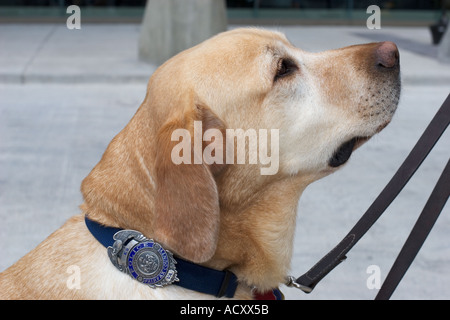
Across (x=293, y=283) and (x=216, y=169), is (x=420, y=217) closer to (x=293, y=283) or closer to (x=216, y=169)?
(x=293, y=283)

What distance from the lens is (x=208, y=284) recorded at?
2473 mm

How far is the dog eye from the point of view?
2762mm

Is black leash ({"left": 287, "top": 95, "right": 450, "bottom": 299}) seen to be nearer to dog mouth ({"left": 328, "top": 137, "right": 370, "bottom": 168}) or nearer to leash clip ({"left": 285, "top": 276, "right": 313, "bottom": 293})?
leash clip ({"left": 285, "top": 276, "right": 313, "bottom": 293})

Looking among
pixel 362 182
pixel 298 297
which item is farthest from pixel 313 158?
pixel 362 182

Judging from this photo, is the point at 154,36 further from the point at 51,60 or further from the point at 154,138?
the point at 154,138

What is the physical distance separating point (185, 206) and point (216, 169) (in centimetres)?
27

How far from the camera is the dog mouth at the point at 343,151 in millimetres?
2830

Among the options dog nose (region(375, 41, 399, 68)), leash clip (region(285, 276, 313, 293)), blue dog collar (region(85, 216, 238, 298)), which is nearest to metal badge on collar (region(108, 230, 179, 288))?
blue dog collar (region(85, 216, 238, 298))

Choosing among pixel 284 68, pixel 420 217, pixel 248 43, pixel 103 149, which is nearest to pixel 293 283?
pixel 420 217

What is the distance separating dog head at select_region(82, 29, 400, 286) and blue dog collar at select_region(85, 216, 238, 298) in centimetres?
7

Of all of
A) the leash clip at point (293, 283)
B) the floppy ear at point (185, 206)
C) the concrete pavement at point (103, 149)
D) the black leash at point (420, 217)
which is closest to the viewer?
the floppy ear at point (185, 206)

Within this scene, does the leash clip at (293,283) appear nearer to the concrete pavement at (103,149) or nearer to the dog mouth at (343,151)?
the dog mouth at (343,151)

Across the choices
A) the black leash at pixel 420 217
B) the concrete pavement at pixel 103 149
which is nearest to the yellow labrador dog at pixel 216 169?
the black leash at pixel 420 217
